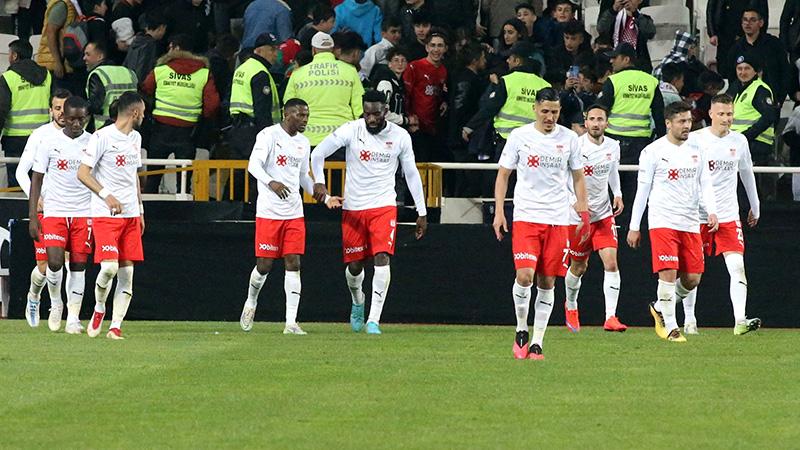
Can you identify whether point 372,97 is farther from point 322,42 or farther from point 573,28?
point 573,28

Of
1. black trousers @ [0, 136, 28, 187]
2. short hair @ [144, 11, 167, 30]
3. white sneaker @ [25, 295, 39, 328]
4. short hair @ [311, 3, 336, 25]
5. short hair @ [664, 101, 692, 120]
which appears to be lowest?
white sneaker @ [25, 295, 39, 328]

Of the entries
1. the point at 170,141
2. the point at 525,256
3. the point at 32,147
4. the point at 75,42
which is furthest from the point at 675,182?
the point at 75,42

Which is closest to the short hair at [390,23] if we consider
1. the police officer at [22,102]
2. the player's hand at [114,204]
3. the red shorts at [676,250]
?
the police officer at [22,102]

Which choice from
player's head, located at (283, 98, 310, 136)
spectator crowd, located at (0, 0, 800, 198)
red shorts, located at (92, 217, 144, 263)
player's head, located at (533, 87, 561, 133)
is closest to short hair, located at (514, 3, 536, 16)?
spectator crowd, located at (0, 0, 800, 198)

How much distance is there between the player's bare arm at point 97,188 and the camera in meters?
15.3

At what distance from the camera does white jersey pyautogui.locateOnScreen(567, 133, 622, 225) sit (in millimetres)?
18000

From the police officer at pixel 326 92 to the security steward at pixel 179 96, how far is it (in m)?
1.63

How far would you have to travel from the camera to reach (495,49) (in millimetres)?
23672

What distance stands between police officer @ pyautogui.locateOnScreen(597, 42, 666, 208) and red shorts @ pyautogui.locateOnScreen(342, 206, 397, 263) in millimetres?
3961

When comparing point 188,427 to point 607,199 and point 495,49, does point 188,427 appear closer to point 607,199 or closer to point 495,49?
point 607,199

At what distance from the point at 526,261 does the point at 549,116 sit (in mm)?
1134

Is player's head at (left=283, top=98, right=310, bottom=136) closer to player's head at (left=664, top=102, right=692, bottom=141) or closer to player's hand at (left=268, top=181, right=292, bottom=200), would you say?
player's hand at (left=268, top=181, right=292, bottom=200)

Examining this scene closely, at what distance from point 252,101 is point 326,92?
0.97 metres

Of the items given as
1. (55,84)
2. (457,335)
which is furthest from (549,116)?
(55,84)
